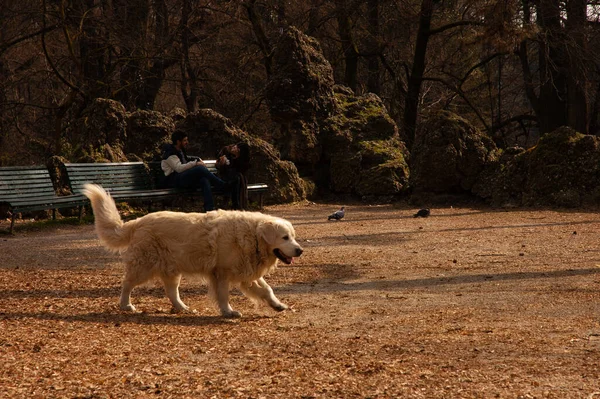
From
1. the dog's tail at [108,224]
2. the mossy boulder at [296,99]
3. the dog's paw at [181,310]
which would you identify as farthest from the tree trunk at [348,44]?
the dog's paw at [181,310]

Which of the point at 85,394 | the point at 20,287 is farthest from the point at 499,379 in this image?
the point at 20,287

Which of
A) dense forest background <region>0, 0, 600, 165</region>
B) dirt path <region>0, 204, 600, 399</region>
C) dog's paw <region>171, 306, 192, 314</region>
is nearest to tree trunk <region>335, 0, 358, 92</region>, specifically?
dense forest background <region>0, 0, 600, 165</region>

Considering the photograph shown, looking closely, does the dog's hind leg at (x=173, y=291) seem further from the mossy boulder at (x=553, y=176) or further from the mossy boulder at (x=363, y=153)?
the mossy boulder at (x=363, y=153)

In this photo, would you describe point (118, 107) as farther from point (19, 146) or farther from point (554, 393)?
point (554, 393)

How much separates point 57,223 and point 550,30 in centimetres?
1444

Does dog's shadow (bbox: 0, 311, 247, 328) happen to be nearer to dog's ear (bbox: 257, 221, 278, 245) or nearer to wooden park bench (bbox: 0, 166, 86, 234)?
dog's ear (bbox: 257, 221, 278, 245)

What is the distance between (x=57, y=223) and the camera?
14922mm

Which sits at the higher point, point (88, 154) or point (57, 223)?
point (88, 154)

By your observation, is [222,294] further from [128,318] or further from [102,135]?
[102,135]

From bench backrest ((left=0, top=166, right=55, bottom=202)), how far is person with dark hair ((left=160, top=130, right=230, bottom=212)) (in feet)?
7.25

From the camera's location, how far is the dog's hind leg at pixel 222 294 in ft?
24.6

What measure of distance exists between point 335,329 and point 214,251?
145 centimetres

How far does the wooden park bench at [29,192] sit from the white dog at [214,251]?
7.00m

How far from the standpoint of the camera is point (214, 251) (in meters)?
7.50
